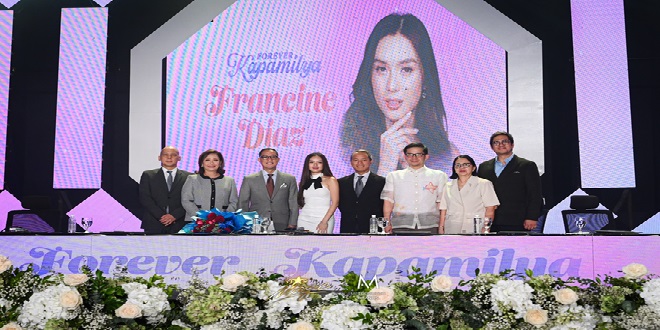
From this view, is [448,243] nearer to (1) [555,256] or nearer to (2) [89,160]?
(1) [555,256]

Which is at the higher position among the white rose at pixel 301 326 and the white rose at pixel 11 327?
the white rose at pixel 301 326

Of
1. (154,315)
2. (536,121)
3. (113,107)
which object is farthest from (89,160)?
(154,315)

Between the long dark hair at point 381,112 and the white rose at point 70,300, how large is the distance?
546 cm

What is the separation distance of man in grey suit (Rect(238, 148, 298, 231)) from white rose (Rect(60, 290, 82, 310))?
12.9 ft

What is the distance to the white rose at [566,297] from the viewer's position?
2.38m

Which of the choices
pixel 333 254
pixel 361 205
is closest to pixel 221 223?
pixel 333 254

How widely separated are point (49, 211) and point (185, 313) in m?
4.87

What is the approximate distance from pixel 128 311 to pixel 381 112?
5606 millimetres

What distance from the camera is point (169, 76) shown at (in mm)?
8062

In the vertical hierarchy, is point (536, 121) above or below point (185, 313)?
above

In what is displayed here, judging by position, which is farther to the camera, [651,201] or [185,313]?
[651,201]

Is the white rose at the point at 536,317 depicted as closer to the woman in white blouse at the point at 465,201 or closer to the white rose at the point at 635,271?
the white rose at the point at 635,271

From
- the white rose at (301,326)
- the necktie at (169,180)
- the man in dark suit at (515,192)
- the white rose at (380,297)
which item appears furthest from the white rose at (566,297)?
the necktie at (169,180)

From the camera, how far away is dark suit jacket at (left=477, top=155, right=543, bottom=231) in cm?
621
